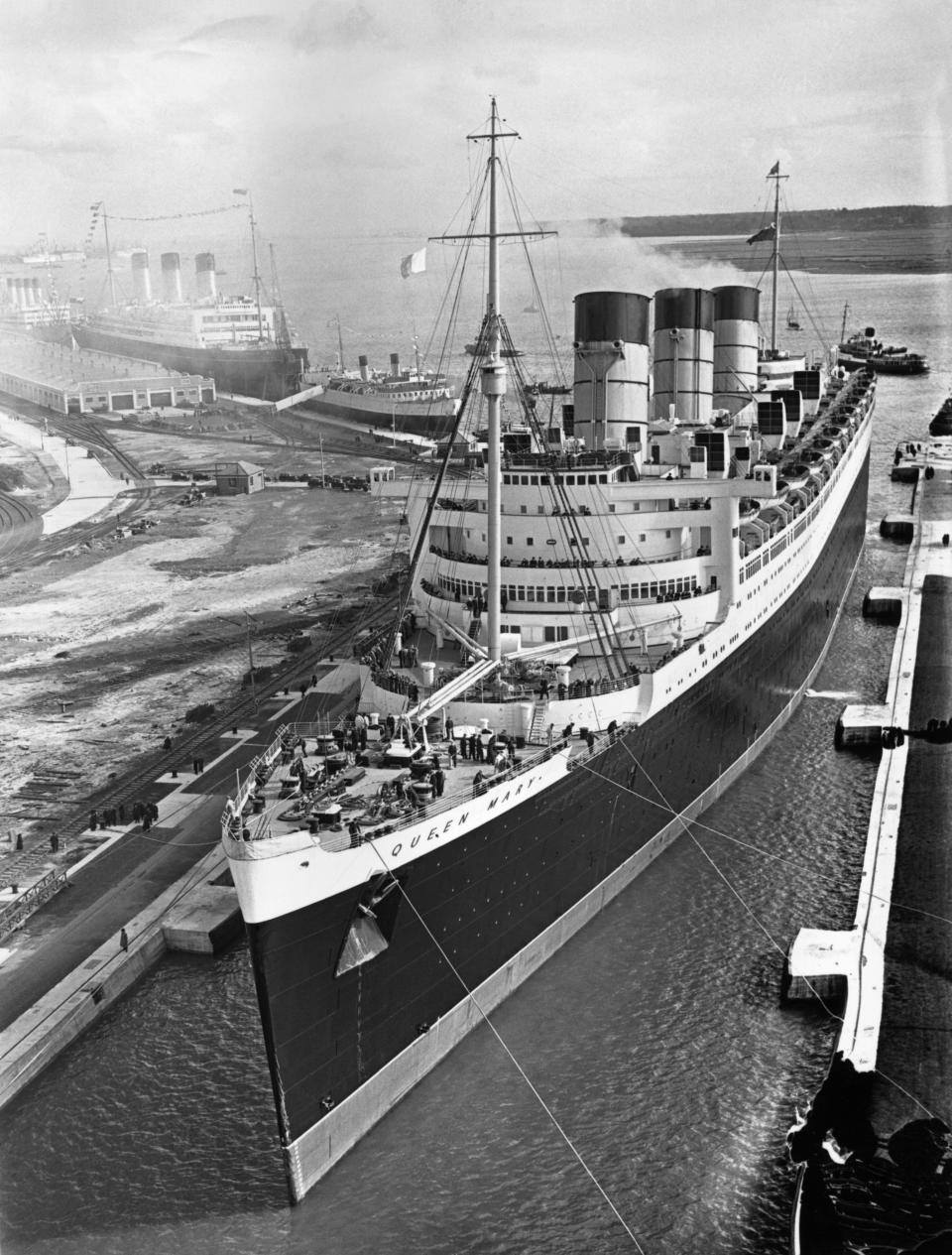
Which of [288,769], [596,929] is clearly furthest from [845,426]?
[288,769]

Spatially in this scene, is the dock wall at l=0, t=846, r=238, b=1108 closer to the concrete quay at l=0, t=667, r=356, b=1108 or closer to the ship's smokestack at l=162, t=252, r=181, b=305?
the concrete quay at l=0, t=667, r=356, b=1108

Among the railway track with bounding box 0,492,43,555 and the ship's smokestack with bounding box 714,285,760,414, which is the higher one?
the ship's smokestack with bounding box 714,285,760,414

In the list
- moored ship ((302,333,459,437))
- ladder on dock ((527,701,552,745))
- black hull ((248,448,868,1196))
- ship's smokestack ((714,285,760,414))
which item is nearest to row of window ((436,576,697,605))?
black hull ((248,448,868,1196))

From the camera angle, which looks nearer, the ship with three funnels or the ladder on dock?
the ladder on dock

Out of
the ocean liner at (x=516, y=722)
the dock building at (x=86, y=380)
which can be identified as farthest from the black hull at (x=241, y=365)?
the ocean liner at (x=516, y=722)

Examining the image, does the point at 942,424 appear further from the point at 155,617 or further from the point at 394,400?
the point at 155,617

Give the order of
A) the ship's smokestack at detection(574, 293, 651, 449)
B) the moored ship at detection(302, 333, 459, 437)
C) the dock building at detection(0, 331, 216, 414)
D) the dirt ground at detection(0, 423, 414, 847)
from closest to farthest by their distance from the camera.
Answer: the ship's smokestack at detection(574, 293, 651, 449) < the dirt ground at detection(0, 423, 414, 847) < the moored ship at detection(302, 333, 459, 437) < the dock building at detection(0, 331, 216, 414)

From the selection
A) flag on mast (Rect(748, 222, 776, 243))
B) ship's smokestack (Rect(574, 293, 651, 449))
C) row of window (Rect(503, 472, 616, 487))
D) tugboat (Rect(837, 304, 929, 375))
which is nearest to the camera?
row of window (Rect(503, 472, 616, 487))

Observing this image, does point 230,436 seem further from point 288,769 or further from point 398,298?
point 288,769
